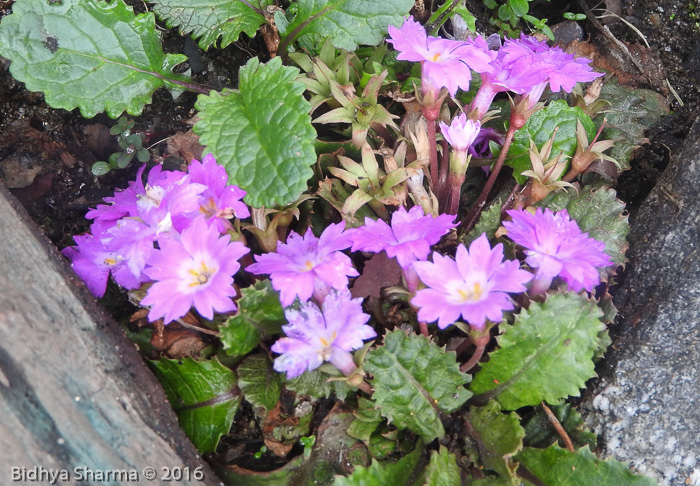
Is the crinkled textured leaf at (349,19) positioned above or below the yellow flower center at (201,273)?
above

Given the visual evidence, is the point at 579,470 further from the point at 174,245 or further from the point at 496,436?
the point at 174,245

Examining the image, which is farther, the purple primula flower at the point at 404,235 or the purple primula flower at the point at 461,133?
the purple primula flower at the point at 461,133

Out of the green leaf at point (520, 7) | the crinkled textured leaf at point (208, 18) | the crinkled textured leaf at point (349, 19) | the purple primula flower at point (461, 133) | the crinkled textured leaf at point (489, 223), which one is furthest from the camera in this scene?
the green leaf at point (520, 7)

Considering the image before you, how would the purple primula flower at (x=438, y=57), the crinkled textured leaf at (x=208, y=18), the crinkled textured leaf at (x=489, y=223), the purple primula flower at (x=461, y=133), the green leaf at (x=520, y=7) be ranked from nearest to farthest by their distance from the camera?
the purple primula flower at (x=438, y=57)
the purple primula flower at (x=461, y=133)
the crinkled textured leaf at (x=489, y=223)
the crinkled textured leaf at (x=208, y=18)
the green leaf at (x=520, y=7)

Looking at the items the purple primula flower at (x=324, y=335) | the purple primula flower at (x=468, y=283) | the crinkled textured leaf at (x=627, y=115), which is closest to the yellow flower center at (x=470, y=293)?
the purple primula flower at (x=468, y=283)

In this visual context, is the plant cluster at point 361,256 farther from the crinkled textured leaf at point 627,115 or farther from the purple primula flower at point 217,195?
the crinkled textured leaf at point 627,115

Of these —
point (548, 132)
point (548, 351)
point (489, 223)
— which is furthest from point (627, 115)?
point (548, 351)

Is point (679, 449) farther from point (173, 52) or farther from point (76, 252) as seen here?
point (173, 52)
